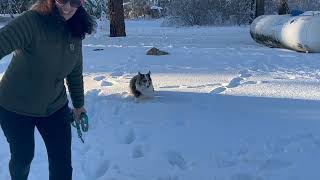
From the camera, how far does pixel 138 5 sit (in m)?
50.0

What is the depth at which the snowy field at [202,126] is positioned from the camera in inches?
216

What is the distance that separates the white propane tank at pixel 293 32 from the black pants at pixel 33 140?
470 inches

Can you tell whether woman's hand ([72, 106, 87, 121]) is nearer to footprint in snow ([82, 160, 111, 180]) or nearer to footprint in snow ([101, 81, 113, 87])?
footprint in snow ([82, 160, 111, 180])

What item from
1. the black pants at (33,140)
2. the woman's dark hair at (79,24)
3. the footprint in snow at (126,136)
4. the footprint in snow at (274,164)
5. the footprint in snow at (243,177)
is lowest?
the footprint in snow at (126,136)

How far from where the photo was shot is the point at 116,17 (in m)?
22.0

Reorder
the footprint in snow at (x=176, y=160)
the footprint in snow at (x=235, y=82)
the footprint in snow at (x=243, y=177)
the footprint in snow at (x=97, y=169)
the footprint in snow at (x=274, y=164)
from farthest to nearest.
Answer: the footprint in snow at (x=235, y=82), the footprint in snow at (x=176, y=160), the footprint in snow at (x=274, y=164), the footprint in snow at (x=97, y=169), the footprint in snow at (x=243, y=177)

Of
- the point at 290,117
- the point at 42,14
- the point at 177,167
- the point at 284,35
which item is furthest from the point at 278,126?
the point at 284,35

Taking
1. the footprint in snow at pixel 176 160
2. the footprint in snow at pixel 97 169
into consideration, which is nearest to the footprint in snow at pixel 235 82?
the footprint in snow at pixel 176 160

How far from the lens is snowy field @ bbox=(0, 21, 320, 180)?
5.49 m

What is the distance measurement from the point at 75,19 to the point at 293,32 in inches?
502

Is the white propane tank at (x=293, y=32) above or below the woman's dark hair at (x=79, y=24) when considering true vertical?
below

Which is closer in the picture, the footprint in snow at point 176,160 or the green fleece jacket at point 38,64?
the green fleece jacket at point 38,64

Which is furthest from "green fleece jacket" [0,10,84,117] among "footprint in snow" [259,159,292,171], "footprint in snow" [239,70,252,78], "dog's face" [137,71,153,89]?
"footprint in snow" [239,70,252,78]

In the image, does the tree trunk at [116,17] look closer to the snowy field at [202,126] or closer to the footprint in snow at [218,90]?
the snowy field at [202,126]
